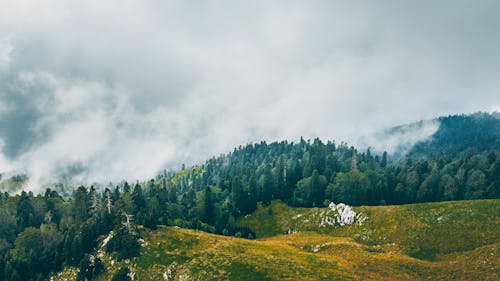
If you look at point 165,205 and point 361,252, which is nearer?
point 361,252

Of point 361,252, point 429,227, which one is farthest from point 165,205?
point 429,227

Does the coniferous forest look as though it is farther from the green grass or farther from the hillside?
the green grass

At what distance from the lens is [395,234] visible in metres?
105

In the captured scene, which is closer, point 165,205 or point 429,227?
point 429,227

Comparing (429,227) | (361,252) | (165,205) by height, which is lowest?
(361,252)

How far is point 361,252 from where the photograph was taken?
94000 millimetres

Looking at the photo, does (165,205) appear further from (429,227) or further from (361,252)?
(429,227)

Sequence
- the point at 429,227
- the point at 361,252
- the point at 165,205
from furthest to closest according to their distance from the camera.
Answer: the point at 165,205
the point at 429,227
the point at 361,252

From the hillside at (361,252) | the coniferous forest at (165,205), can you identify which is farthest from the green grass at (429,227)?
the coniferous forest at (165,205)

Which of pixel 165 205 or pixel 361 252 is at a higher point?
pixel 165 205

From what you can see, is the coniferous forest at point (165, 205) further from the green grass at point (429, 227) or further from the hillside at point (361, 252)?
the green grass at point (429, 227)

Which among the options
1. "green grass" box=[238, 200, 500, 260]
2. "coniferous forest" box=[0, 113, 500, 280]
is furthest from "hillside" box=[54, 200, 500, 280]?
"coniferous forest" box=[0, 113, 500, 280]

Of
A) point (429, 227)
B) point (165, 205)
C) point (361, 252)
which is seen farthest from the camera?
point (165, 205)

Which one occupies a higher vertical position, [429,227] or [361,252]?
[429,227]
